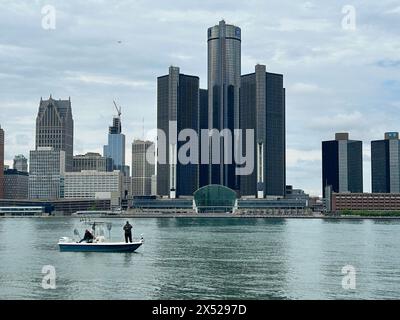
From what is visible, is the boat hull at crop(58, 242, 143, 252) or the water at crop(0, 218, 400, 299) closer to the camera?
the water at crop(0, 218, 400, 299)

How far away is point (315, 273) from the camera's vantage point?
54.1 m

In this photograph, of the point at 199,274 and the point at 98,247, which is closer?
the point at 199,274

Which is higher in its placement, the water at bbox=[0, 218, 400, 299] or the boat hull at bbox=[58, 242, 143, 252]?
the boat hull at bbox=[58, 242, 143, 252]

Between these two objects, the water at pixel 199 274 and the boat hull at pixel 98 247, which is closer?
the water at pixel 199 274

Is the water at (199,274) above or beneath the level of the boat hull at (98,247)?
beneath

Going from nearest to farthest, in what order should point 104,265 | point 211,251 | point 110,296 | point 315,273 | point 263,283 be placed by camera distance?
1. point 110,296
2. point 263,283
3. point 315,273
4. point 104,265
5. point 211,251

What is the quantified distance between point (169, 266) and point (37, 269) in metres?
12.4

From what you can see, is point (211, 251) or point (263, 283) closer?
point (263, 283)

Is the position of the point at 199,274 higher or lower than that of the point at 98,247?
lower
